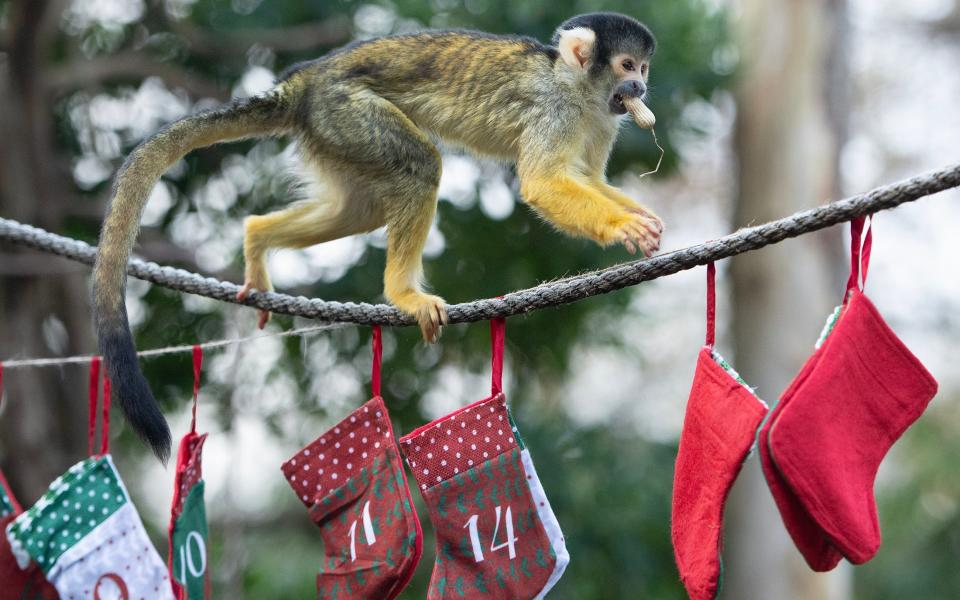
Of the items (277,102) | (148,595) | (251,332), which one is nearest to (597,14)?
(277,102)

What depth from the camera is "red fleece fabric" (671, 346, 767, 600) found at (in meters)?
1.49

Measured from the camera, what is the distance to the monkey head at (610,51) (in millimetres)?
2438

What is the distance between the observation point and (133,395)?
1.74 m

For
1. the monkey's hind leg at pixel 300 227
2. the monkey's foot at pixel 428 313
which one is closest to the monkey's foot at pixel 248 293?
the monkey's hind leg at pixel 300 227

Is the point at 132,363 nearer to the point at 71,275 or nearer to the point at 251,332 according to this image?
the point at 251,332

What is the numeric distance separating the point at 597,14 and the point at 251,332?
2610mm

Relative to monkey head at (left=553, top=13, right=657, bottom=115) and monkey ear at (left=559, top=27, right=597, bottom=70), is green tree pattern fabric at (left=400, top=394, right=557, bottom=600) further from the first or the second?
monkey ear at (left=559, top=27, right=597, bottom=70)

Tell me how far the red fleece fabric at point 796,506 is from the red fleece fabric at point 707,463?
0.04 meters

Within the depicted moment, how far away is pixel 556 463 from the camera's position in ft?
15.8

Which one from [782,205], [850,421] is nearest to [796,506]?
[850,421]

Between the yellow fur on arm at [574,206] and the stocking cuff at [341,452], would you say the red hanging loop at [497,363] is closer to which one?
the stocking cuff at [341,452]

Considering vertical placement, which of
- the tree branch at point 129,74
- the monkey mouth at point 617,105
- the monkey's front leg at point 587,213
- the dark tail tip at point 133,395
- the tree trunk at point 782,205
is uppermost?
the monkey mouth at point 617,105

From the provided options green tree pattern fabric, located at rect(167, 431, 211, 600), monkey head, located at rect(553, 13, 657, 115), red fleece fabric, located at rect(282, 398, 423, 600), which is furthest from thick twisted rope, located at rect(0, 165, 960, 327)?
monkey head, located at rect(553, 13, 657, 115)

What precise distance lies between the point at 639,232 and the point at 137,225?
994 millimetres
